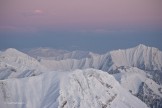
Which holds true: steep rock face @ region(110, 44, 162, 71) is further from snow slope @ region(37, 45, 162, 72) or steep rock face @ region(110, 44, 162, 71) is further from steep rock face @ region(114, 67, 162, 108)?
steep rock face @ region(114, 67, 162, 108)

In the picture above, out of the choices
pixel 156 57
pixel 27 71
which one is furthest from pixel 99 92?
pixel 156 57

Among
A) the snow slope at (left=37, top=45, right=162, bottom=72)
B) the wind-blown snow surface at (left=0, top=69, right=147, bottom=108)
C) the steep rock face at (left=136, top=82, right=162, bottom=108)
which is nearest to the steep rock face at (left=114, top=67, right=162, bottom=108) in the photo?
the steep rock face at (left=136, top=82, right=162, bottom=108)

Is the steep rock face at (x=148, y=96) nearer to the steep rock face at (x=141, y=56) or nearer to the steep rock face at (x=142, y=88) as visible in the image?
the steep rock face at (x=142, y=88)

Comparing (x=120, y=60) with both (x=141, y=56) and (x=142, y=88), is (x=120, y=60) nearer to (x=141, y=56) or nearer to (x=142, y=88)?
(x=141, y=56)

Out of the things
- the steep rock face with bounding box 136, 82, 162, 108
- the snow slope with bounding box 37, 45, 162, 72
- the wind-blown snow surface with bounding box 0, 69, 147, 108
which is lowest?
the snow slope with bounding box 37, 45, 162, 72

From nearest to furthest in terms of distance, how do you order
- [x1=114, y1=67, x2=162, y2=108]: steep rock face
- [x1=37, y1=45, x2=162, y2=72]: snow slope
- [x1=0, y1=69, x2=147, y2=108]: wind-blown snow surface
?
1. [x1=0, y1=69, x2=147, y2=108]: wind-blown snow surface
2. [x1=114, y1=67, x2=162, y2=108]: steep rock face
3. [x1=37, y1=45, x2=162, y2=72]: snow slope

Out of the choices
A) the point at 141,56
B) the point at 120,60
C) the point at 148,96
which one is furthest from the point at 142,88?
the point at 141,56

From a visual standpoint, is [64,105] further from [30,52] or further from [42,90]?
[30,52]

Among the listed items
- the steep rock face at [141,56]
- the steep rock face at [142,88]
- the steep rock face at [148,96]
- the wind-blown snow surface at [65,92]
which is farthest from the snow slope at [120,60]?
the wind-blown snow surface at [65,92]
